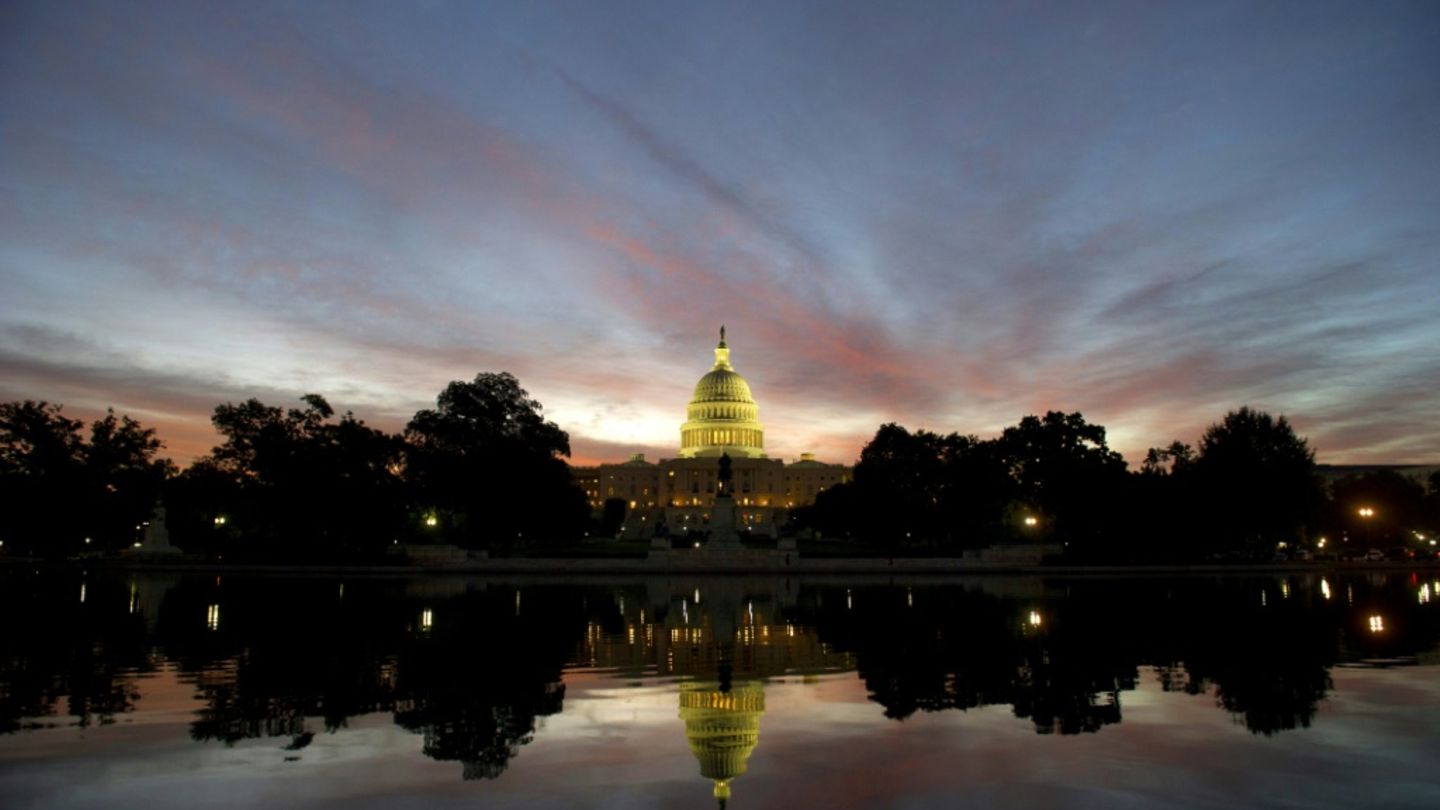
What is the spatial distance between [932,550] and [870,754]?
6598cm

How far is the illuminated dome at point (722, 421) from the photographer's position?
19275 centimetres

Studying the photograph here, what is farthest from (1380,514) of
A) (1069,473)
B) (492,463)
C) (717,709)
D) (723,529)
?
(717,709)

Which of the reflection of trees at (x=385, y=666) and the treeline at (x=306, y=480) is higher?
the treeline at (x=306, y=480)

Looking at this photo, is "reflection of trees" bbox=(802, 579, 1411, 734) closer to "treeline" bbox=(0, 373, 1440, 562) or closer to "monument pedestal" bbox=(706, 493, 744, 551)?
"monument pedestal" bbox=(706, 493, 744, 551)

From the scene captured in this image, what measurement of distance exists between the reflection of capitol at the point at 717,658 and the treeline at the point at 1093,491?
40.7 m

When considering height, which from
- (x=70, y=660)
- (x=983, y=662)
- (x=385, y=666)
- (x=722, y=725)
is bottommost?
(x=722, y=725)

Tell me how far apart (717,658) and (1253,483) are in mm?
62878

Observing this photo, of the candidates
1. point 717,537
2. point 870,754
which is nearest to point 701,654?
point 870,754

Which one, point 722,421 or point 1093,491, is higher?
point 722,421

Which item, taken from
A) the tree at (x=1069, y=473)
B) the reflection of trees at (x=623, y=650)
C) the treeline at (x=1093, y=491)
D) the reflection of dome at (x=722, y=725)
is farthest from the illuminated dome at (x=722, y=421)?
the reflection of dome at (x=722, y=725)

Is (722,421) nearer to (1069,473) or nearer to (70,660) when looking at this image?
(1069,473)

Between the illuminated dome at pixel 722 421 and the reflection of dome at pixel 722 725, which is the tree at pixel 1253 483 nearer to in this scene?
the reflection of dome at pixel 722 725

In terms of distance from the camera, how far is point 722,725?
13867 mm

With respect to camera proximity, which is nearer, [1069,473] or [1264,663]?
[1264,663]
